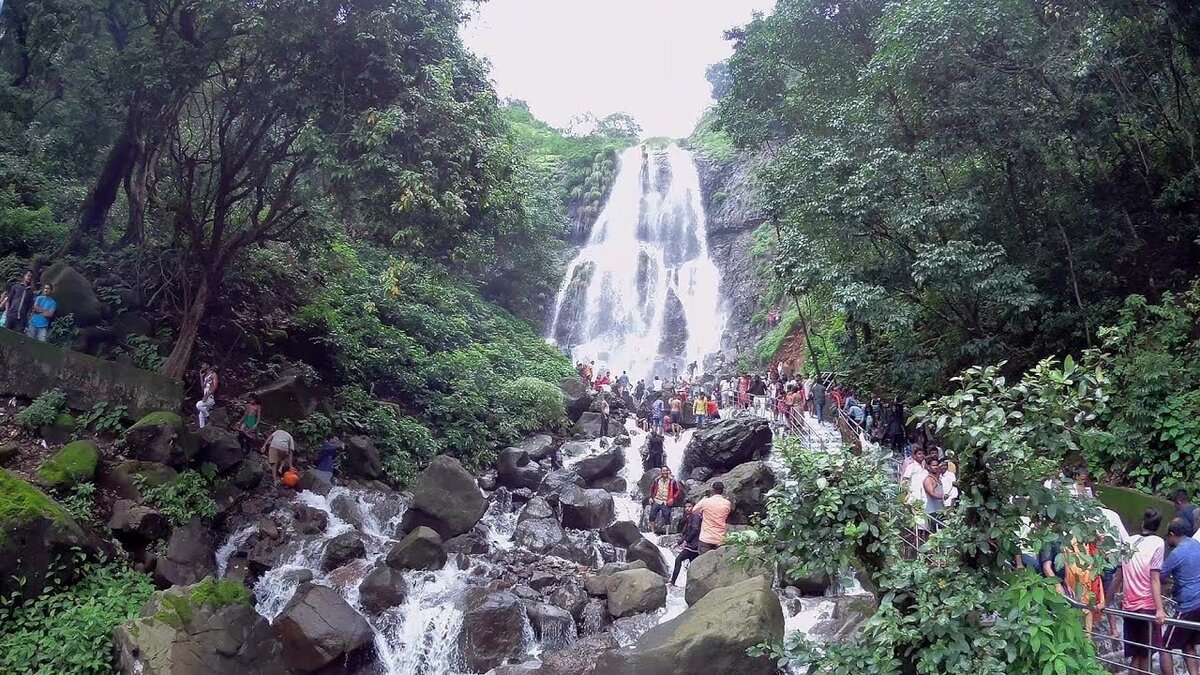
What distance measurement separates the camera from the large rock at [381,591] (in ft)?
29.7

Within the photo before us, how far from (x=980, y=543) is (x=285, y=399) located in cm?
1174

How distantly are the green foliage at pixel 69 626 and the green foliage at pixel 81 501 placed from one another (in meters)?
0.82

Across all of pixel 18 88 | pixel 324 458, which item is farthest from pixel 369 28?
pixel 18 88

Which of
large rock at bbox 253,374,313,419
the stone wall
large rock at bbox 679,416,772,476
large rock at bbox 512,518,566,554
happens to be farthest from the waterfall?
the stone wall

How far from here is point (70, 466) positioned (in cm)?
871

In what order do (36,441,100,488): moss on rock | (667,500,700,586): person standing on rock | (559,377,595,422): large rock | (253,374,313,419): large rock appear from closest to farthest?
(36,441,100,488): moss on rock
(667,500,700,586): person standing on rock
(253,374,313,419): large rock
(559,377,595,422): large rock

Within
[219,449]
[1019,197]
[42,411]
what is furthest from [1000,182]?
[42,411]

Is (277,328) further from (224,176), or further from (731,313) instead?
(731,313)

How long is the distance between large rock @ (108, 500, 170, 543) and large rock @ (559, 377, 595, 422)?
37.8ft

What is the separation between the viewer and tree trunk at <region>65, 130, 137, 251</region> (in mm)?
12367

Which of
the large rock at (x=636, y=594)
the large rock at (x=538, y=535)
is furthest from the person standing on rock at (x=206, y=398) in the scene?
the large rock at (x=636, y=594)

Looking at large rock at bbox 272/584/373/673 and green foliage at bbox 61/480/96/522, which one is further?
green foliage at bbox 61/480/96/522

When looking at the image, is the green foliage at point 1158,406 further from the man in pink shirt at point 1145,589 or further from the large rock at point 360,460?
the large rock at point 360,460

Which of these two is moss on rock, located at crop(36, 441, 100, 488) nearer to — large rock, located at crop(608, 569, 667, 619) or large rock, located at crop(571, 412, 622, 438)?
large rock, located at crop(608, 569, 667, 619)
